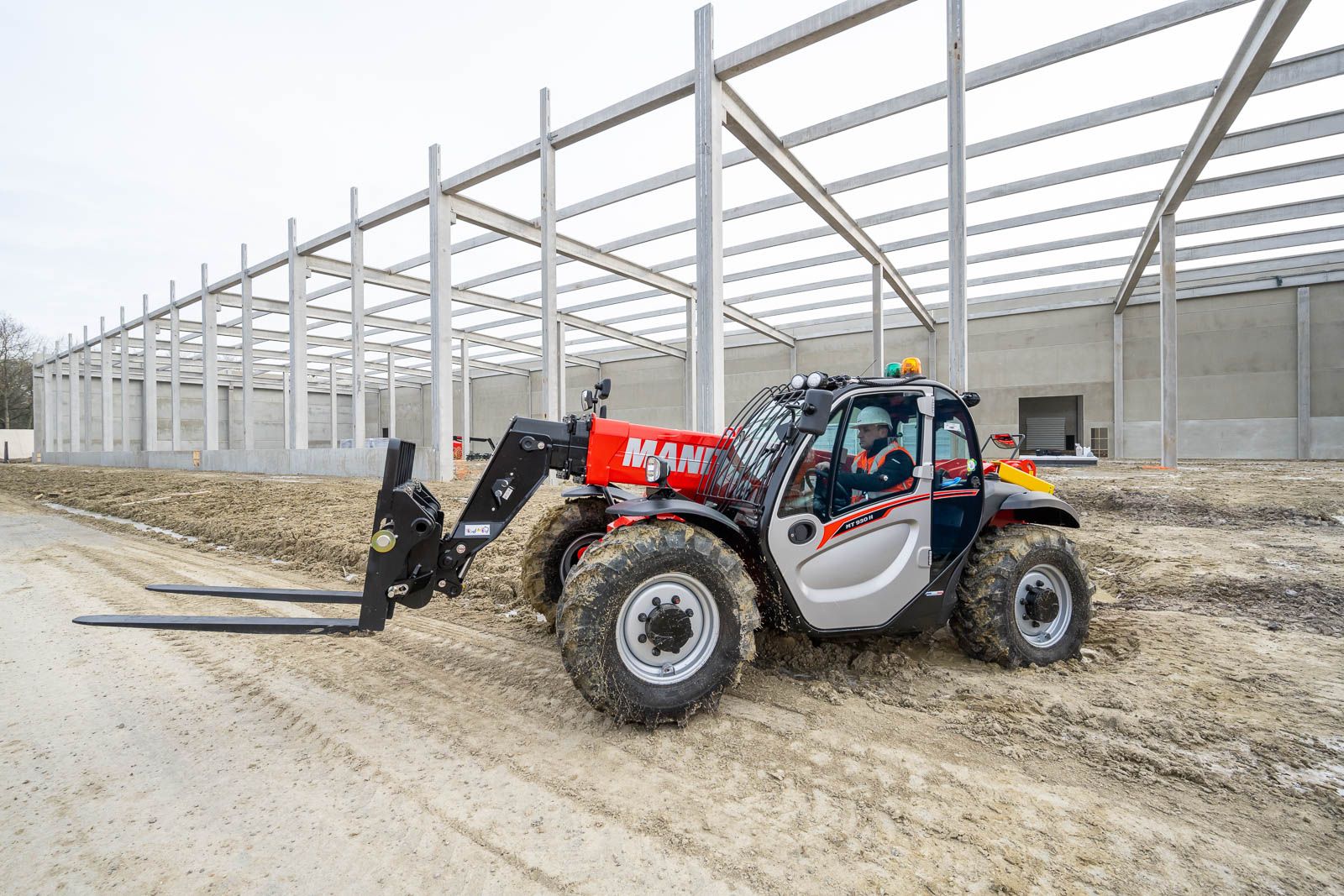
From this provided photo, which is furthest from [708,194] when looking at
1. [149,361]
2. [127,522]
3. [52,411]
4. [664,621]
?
[52,411]

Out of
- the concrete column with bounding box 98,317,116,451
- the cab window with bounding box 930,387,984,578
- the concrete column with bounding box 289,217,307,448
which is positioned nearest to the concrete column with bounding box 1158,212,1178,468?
the cab window with bounding box 930,387,984,578

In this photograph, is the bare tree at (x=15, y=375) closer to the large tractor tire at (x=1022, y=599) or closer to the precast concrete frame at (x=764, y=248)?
the precast concrete frame at (x=764, y=248)

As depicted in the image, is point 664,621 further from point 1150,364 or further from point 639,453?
point 1150,364

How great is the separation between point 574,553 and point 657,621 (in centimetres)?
140

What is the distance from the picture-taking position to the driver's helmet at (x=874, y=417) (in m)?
3.55

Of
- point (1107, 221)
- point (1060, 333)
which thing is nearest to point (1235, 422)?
point (1060, 333)

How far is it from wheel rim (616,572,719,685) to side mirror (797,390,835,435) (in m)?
0.95

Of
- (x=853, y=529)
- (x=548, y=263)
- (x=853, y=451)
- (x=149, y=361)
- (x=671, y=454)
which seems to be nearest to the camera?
(x=853, y=529)

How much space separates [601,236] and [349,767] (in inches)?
591

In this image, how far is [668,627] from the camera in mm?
2984

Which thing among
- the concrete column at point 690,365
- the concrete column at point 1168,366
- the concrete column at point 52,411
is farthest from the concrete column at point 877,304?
the concrete column at point 52,411

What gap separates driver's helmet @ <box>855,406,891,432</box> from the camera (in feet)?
11.7

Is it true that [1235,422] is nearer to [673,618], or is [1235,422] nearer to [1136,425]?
[1136,425]

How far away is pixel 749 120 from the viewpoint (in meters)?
9.75
